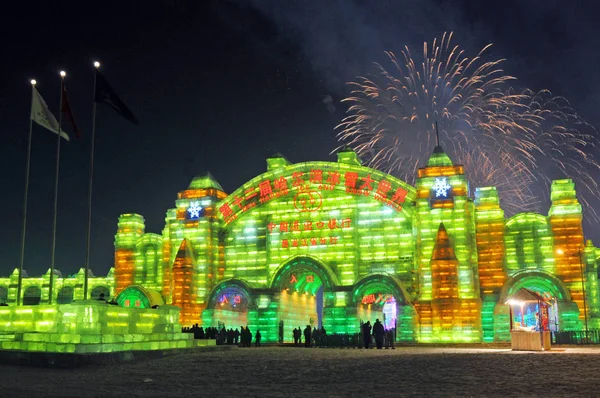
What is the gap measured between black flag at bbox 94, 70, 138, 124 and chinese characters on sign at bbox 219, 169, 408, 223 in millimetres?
20595

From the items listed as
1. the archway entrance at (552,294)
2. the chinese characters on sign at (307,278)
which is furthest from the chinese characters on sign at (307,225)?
the archway entrance at (552,294)

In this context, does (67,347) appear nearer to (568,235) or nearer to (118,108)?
(118,108)

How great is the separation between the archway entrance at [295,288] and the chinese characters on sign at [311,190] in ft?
15.7

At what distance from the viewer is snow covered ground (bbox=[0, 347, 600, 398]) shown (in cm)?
1299

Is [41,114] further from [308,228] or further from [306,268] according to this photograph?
[308,228]

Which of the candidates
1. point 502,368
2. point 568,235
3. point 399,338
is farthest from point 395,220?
point 502,368

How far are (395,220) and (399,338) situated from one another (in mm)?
8654

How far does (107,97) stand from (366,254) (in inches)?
928

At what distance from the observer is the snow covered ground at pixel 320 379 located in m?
13.0

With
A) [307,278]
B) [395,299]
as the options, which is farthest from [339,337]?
[307,278]

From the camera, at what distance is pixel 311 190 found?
4859 centimetres

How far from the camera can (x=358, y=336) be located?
118 feet

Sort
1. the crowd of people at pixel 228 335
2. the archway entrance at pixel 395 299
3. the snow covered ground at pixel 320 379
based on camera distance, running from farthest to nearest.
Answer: the archway entrance at pixel 395 299 → the crowd of people at pixel 228 335 → the snow covered ground at pixel 320 379

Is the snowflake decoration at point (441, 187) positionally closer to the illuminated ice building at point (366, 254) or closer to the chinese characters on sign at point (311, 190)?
the illuminated ice building at point (366, 254)
